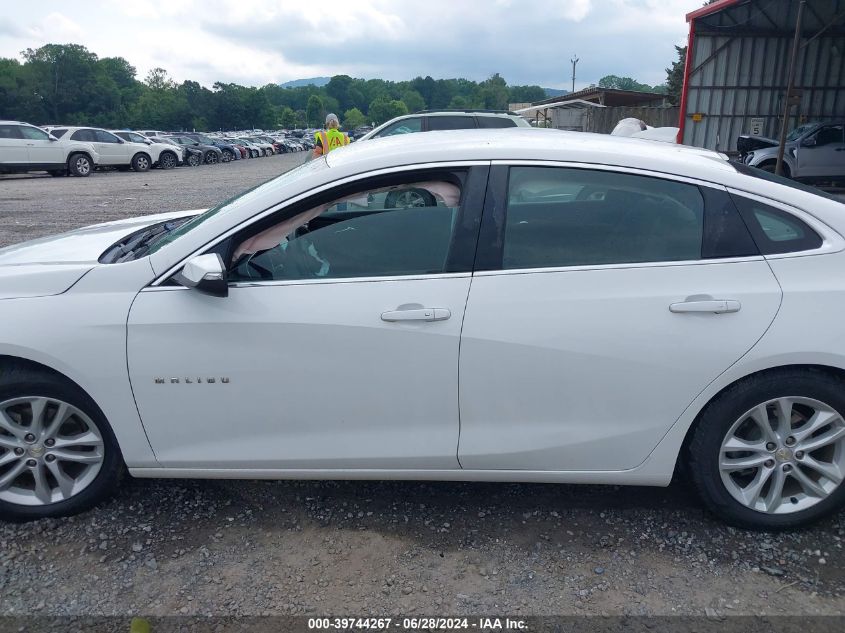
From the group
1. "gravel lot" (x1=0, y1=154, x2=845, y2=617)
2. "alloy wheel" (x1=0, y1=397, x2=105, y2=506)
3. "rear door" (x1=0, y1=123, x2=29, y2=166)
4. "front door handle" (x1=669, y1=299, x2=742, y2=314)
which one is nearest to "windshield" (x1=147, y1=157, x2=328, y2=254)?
"alloy wheel" (x1=0, y1=397, x2=105, y2=506)

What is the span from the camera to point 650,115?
26.6 m

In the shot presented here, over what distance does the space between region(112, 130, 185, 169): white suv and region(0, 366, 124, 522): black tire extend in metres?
26.6

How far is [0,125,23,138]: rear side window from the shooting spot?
21594 millimetres

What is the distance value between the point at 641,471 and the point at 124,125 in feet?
360

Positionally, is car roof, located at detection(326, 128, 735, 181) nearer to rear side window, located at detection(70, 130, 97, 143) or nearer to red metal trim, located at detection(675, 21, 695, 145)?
red metal trim, located at detection(675, 21, 695, 145)

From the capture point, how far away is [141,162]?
88.5ft

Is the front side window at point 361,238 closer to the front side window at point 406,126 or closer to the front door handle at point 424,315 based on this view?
the front door handle at point 424,315

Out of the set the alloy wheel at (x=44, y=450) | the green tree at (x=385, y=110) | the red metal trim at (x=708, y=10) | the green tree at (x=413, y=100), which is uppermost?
the green tree at (x=413, y=100)

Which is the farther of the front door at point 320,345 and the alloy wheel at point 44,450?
the alloy wheel at point 44,450

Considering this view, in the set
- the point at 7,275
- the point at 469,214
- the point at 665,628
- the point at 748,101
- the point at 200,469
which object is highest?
the point at 748,101

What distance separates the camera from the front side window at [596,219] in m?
2.72

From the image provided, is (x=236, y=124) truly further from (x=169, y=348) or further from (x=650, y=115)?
(x=169, y=348)

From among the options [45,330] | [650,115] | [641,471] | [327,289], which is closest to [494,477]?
[641,471]

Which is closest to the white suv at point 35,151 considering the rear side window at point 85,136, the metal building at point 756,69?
the rear side window at point 85,136
